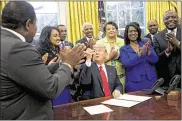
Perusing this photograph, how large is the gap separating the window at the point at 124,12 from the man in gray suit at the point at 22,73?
4.40 meters

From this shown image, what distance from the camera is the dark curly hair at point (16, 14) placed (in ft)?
3.73

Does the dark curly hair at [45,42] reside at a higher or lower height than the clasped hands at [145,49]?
higher

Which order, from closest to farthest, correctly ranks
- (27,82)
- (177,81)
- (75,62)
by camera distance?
(27,82)
(75,62)
(177,81)

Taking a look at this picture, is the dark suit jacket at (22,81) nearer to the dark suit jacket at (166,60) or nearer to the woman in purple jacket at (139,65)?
the woman in purple jacket at (139,65)

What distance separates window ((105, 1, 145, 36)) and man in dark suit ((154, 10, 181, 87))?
2659 millimetres

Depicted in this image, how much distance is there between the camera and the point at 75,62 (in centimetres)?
129

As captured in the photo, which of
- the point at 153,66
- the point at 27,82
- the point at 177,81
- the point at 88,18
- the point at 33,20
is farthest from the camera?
the point at 88,18

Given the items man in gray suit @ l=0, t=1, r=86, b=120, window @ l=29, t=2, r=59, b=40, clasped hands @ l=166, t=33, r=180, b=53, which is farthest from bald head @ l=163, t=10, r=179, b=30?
window @ l=29, t=2, r=59, b=40

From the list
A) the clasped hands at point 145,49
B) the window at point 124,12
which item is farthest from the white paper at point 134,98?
the window at point 124,12

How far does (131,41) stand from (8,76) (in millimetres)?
Answer: 1904

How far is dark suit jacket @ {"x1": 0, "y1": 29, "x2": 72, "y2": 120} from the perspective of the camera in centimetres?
106

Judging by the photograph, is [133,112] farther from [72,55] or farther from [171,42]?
[171,42]

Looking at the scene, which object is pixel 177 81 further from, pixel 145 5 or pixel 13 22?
pixel 145 5

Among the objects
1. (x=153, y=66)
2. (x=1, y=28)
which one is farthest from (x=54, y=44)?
(x=1, y=28)
